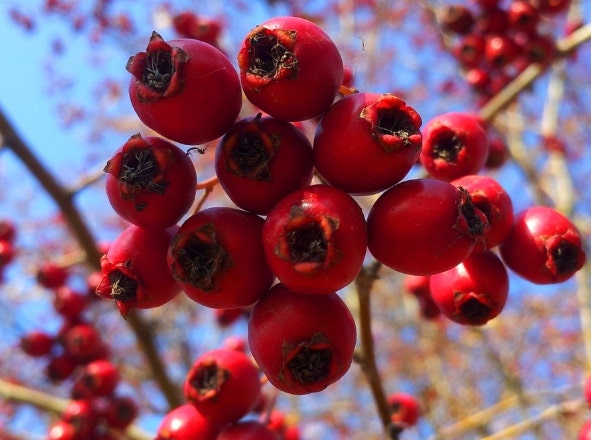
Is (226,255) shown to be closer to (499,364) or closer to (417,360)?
(499,364)

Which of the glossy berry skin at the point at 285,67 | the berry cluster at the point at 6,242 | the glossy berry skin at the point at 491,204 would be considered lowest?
the berry cluster at the point at 6,242

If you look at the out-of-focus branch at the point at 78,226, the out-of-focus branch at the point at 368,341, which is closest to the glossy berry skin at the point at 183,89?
the out-of-focus branch at the point at 368,341

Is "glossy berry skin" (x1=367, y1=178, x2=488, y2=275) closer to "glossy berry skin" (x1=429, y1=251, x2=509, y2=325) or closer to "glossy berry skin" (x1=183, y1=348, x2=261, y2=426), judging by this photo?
"glossy berry skin" (x1=429, y1=251, x2=509, y2=325)

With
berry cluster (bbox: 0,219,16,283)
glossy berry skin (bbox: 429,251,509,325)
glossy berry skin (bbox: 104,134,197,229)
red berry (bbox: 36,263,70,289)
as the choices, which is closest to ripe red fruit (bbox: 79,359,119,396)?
red berry (bbox: 36,263,70,289)

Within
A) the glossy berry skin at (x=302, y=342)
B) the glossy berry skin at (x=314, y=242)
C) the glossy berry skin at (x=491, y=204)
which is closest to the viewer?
the glossy berry skin at (x=314, y=242)

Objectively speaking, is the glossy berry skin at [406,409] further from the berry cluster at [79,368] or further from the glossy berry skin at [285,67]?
the glossy berry skin at [285,67]

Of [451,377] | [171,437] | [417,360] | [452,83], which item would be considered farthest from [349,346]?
[451,377]

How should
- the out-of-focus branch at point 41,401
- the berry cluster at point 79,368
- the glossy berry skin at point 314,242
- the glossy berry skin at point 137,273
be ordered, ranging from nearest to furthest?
the glossy berry skin at point 314,242 → the glossy berry skin at point 137,273 → the berry cluster at point 79,368 → the out-of-focus branch at point 41,401
